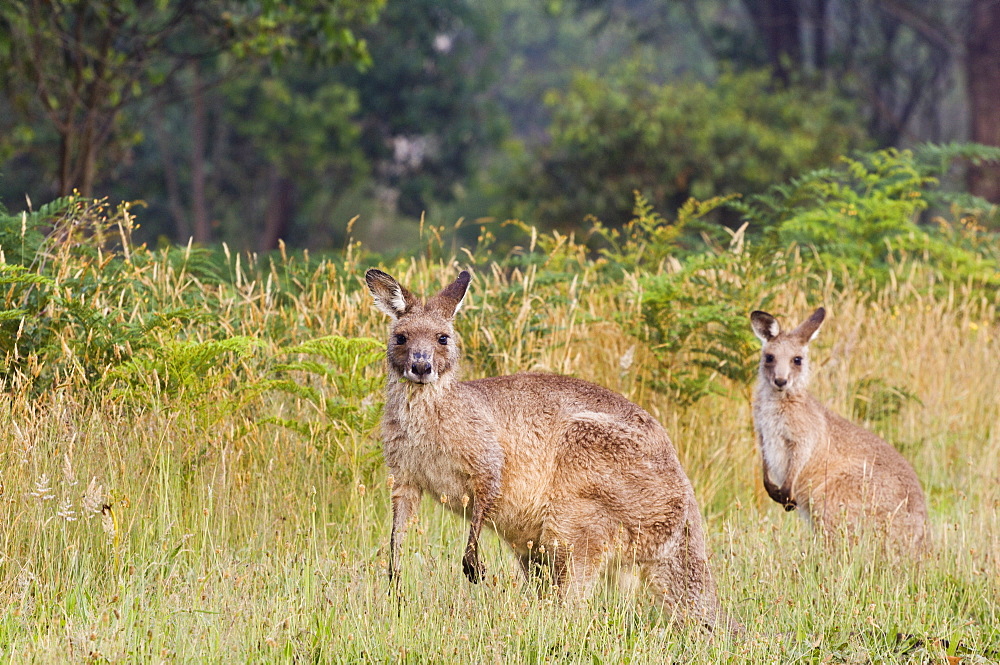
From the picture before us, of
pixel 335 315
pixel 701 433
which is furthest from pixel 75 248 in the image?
pixel 701 433

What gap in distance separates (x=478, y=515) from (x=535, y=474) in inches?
15.1

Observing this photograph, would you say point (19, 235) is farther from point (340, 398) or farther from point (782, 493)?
point (782, 493)

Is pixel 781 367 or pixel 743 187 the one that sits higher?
pixel 743 187

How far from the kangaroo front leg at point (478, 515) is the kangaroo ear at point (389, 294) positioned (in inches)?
38.0

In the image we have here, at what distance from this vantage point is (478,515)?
17.9 feet

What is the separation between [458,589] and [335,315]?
3.25m

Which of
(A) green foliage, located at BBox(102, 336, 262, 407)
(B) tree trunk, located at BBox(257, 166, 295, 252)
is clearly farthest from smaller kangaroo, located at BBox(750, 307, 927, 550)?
(B) tree trunk, located at BBox(257, 166, 295, 252)

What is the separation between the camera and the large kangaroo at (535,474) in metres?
5.49

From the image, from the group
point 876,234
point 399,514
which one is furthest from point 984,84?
point 399,514

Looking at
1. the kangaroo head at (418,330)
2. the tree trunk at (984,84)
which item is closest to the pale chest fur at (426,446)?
the kangaroo head at (418,330)

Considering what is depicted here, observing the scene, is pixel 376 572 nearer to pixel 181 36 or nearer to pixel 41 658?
pixel 41 658

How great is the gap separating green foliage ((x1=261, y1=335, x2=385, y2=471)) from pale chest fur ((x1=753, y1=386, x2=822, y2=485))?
2.58m

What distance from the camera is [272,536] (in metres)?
6.52

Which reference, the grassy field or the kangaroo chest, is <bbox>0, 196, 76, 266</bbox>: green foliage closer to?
the grassy field
